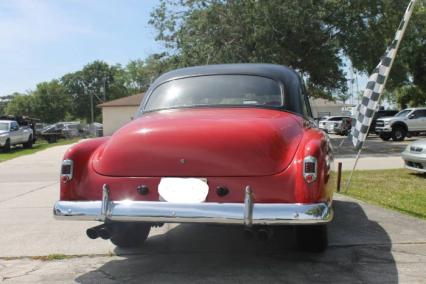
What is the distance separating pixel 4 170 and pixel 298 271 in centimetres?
1424

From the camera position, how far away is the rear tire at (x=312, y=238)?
5.00 metres

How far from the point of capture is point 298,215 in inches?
158

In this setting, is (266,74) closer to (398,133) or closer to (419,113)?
(398,133)

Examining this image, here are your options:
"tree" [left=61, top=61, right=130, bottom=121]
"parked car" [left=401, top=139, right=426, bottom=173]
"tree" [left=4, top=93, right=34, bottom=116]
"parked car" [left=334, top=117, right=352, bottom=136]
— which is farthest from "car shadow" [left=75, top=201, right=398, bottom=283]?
"tree" [left=61, top=61, right=130, bottom=121]

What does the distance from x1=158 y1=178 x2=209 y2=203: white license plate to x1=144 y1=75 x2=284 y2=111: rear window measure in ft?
4.14

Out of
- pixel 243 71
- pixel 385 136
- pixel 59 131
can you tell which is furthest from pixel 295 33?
pixel 59 131

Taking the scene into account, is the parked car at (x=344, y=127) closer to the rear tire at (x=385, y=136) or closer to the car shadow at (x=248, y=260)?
the rear tire at (x=385, y=136)

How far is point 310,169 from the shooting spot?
4188 millimetres

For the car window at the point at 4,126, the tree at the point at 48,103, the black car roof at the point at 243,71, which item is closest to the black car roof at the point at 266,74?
the black car roof at the point at 243,71

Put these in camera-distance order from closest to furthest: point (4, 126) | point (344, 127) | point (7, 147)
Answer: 1. point (7, 147)
2. point (4, 126)
3. point (344, 127)

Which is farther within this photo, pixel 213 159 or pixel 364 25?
pixel 364 25

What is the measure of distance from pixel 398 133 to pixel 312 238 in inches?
1046

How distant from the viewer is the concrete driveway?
462 cm

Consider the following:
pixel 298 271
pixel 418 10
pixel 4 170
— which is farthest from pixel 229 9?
pixel 298 271
